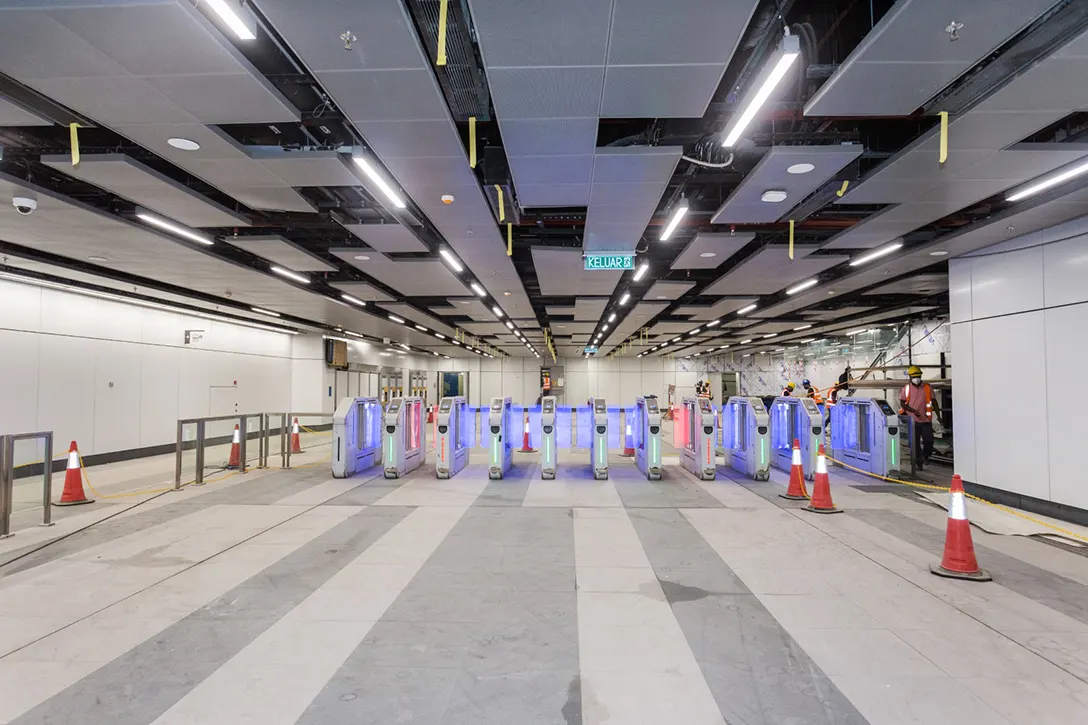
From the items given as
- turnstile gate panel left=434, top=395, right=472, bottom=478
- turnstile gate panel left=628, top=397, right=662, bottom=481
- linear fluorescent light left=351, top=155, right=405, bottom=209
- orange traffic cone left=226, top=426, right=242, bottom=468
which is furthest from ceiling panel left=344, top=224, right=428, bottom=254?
orange traffic cone left=226, top=426, right=242, bottom=468

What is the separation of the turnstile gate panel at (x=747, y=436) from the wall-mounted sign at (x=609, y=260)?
3.67m

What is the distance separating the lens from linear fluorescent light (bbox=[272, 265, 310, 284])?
30.0ft

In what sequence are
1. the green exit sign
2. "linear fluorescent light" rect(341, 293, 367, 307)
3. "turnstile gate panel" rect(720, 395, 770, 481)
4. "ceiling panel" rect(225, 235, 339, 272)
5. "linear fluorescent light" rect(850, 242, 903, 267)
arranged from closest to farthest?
"ceiling panel" rect(225, 235, 339, 272) < "linear fluorescent light" rect(850, 242, 903, 267) < the green exit sign < "turnstile gate panel" rect(720, 395, 770, 481) < "linear fluorescent light" rect(341, 293, 367, 307)

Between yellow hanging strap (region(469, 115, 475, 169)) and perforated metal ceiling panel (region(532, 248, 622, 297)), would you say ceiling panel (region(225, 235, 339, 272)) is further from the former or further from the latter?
yellow hanging strap (region(469, 115, 475, 169))

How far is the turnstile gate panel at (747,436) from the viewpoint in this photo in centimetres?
905

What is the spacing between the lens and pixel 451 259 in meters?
8.68

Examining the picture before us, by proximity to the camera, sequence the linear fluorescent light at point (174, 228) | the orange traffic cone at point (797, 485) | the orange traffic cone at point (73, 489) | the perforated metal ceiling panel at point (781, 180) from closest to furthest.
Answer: the perforated metal ceiling panel at point (781, 180) < the linear fluorescent light at point (174, 228) < the orange traffic cone at point (73, 489) < the orange traffic cone at point (797, 485)

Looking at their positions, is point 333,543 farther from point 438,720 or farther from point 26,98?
point 26,98

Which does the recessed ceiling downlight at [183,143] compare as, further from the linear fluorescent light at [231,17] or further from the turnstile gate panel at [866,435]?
the turnstile gate panel at [866,435]

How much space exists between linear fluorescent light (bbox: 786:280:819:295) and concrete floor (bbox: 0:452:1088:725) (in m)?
Answer: 5.47

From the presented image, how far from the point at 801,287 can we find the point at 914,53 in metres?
8.07

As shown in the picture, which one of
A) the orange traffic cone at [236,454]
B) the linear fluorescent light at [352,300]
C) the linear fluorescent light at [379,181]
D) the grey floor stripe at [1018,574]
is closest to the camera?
the grey floor stripe at [1018,574]

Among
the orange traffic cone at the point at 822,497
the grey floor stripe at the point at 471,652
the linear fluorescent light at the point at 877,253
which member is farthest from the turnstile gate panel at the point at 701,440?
the grey floor stripe at the point at 471,652

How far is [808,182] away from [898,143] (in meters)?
0.81
